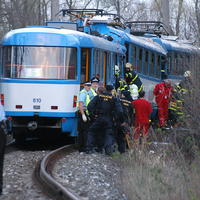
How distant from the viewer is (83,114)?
1520 centimetres

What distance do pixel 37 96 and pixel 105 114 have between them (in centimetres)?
192

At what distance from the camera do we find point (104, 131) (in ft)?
51.9

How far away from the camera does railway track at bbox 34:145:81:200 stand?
9.77 m

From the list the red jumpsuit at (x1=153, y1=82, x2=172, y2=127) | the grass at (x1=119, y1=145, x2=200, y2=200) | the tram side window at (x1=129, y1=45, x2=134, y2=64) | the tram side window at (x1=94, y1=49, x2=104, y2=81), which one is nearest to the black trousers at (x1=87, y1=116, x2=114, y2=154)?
the grass at (x1=119, y1=145, x2=200, y2=200)

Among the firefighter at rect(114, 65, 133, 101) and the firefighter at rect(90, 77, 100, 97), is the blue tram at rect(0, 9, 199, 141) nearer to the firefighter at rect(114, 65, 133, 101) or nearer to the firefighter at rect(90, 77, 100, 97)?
the firefighter at rect(90, 77, 100, 97)

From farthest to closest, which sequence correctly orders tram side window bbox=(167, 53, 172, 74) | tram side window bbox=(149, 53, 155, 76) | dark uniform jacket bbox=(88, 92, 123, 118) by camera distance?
tram side window bbox=(167, 53, 172, 74) → tram side window bbox=(149, 53, 155, 76) → dark uniform jacket bbox=(88, 92, 123, 118)

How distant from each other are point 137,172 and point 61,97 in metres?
4.95

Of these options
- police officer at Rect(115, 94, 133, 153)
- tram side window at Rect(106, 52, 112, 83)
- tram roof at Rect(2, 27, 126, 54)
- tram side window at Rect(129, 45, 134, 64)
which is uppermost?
tram roof at Rect(2, 27, 126, 54)

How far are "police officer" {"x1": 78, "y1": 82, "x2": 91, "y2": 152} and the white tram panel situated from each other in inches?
30.6

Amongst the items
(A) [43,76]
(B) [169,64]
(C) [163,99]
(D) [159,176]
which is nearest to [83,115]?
(A) [43,76]

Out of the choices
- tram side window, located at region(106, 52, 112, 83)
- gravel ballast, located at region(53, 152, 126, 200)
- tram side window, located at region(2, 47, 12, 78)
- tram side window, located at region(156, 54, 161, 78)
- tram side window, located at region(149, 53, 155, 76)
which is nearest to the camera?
gravel ballast, located at region(53, 152, 126, 200)

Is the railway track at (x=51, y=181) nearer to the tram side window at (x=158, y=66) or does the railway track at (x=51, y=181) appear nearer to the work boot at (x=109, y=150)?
the work boot at (x=109, y=150)

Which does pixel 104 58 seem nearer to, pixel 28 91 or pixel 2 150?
pixel 28 91

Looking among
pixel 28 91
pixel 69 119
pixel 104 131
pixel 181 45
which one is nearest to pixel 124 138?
pixel 104 131
